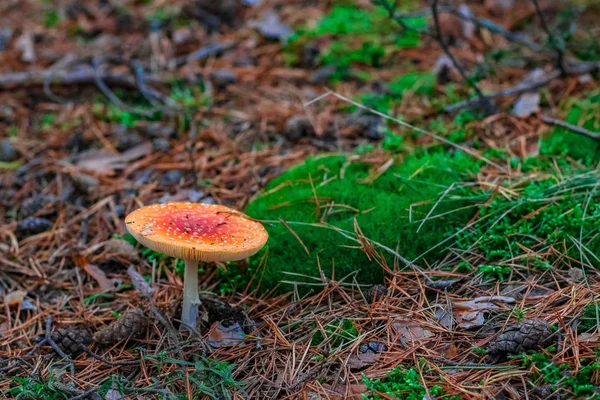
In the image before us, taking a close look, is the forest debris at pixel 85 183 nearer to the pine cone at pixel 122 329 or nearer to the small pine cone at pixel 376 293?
the pine cone at pixel 122 329

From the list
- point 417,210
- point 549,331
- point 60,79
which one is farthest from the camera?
point 60,79

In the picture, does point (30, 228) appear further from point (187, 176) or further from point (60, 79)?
point (60, 79)

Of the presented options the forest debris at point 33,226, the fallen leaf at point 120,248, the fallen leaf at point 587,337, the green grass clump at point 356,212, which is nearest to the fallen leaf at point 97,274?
the fallen leaf at point 120,248

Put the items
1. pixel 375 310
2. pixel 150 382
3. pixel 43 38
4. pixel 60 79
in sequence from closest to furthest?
pixel 150 382, pixel 375 310, pixel 60 79, pixel 43 38

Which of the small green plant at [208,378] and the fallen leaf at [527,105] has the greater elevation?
the fallen leaf at [527,105]

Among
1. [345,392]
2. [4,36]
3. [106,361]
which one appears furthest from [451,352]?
[4,36]

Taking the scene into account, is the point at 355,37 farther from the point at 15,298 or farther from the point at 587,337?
the point at 587,337

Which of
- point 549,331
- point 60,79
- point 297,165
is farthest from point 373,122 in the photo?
point 60,79

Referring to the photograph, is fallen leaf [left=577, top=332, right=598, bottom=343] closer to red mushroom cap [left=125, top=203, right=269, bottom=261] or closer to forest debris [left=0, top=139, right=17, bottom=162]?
red mushroom cap [left=125, top=203, right=269, bottom=261]
